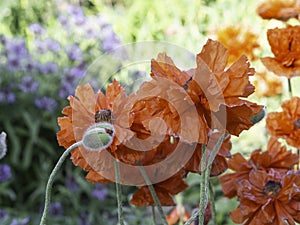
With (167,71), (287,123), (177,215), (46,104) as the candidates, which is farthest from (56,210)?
(167,71)

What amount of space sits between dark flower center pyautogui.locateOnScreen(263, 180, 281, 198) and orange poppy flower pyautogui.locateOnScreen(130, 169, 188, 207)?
0.12m

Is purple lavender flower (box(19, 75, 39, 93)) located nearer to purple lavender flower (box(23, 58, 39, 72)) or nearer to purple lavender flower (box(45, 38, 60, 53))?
purple lavender flower (box(23, 58, 39, 72))

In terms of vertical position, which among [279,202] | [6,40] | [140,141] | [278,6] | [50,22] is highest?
[50,22]

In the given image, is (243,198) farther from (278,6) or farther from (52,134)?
(52,134)

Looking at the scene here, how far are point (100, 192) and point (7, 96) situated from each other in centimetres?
60

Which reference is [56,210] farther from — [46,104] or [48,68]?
[48,68]

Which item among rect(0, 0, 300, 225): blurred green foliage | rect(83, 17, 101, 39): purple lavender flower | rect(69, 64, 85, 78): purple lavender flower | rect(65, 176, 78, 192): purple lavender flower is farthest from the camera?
rect(83, 17, 101, 39): purple lavender flower

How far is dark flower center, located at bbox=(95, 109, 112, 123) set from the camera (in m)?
0.90

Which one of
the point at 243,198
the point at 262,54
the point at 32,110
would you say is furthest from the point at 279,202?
the point at 32,110

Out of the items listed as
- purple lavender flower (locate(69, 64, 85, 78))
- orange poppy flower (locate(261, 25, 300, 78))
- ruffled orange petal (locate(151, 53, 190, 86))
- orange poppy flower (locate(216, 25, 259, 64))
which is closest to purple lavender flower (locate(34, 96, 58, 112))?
purple lavender flower (locate(69, 64, 85, 78))

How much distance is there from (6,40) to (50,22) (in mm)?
836

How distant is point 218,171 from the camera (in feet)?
3.17

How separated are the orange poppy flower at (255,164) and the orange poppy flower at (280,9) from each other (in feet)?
2.17

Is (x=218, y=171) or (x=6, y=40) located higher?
(x=6, y=40)
